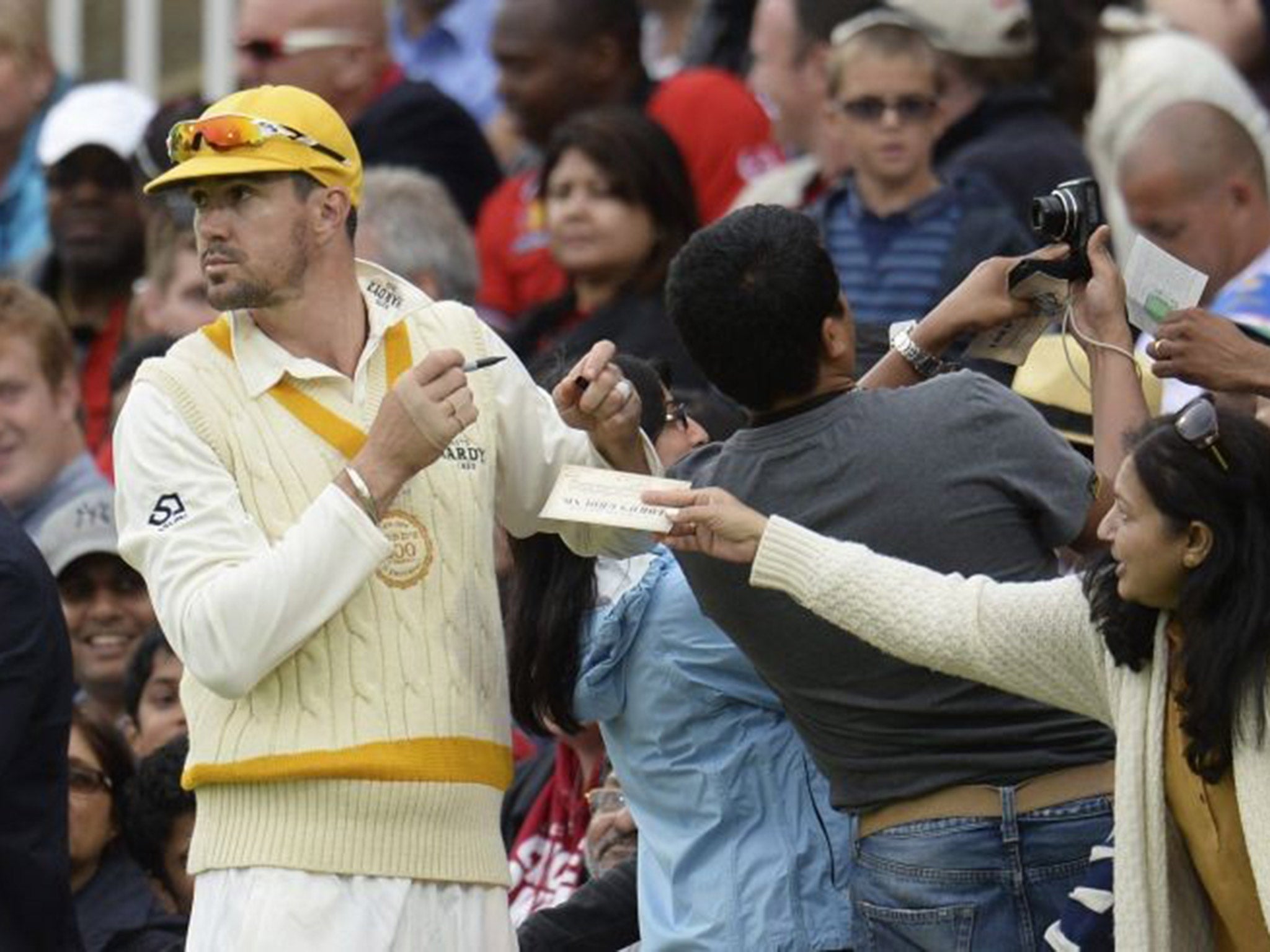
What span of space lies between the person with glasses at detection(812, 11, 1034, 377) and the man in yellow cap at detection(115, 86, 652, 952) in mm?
2356

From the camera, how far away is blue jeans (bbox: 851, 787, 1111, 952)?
6.05m

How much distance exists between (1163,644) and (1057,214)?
2.97ft

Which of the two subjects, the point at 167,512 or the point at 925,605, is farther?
the point at 167,512

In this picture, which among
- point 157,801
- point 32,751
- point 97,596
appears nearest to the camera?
point 32,751

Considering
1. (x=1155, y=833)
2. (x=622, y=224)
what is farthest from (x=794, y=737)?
(x=622, y=224)

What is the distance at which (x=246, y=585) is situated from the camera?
5.93 metres

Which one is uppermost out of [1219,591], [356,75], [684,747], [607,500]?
[1219,591]

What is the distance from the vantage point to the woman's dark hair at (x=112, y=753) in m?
8.17

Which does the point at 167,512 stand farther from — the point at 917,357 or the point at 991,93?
the point at 991,93

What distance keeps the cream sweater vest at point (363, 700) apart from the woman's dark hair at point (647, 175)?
335 cm

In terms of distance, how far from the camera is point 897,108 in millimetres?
9367

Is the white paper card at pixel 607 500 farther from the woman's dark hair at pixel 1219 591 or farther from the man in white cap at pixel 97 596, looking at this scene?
the man in white cap at pixel 97 596

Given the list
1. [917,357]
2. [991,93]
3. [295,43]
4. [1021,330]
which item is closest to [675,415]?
[917,357]

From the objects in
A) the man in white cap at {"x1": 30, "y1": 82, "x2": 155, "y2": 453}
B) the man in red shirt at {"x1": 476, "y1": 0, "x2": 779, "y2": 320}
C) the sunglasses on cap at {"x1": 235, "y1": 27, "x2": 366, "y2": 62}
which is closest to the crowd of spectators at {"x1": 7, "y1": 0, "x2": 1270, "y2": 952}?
the man in white cap at {"x1": 30, "y1": 82, "x2": 155, "y2": 453}
